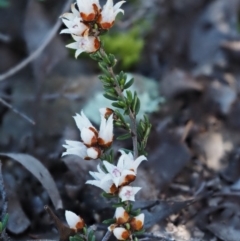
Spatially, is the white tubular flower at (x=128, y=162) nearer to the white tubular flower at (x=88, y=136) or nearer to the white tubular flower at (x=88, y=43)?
the white tubular flower at (x=88, y=136)

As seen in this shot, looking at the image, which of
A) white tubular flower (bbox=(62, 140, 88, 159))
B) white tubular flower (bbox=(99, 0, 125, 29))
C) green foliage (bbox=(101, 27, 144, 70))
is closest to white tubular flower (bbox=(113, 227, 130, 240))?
white tubular flower (bbox=(62, 140, 88, 159))

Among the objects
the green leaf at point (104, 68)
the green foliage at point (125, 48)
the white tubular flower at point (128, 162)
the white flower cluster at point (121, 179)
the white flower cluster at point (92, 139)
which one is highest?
the green foliage at point (125, 48)

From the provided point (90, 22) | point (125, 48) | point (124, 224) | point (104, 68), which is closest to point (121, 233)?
point (124, 224)

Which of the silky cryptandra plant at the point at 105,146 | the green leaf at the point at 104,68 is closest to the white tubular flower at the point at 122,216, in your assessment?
the silky cryptandra plant at the point at 105,146

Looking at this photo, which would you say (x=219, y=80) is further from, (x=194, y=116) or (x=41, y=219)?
(x=41, y=219)

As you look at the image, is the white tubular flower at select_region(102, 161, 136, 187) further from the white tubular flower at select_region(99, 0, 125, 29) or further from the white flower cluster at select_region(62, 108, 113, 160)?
the white tubular flower at select_region(99, 0, 125, 29)

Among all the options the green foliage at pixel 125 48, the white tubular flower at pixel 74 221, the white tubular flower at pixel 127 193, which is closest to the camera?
the white tubular flower at pixel 127 193

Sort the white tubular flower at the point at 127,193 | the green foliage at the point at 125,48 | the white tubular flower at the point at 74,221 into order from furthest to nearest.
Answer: the green foliage at the point at 125,48 → the white tubular flower at the point at 74,221 → the white tubular flower at the point at 127,193
